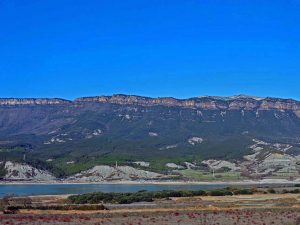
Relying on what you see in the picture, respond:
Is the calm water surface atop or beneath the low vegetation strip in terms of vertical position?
atop

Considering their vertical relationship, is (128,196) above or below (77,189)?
below

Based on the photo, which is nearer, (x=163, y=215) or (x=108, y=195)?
(x=163, y=215)

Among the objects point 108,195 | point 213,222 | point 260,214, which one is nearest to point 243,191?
point 108,195

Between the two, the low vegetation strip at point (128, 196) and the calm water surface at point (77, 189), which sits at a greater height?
the calm water surface at point (77, 189)

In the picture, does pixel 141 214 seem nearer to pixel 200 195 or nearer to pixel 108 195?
pixel 108 195

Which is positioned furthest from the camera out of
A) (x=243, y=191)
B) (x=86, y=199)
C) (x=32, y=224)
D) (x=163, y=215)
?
(x=243, y=191)

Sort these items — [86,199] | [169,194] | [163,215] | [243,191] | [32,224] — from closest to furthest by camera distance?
1. [32,224]
2. [163,215]
3. [86,199]
4. [169,194]
5. [243,191]

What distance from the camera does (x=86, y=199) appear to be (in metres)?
81.1

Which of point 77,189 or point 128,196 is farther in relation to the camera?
point 77,189

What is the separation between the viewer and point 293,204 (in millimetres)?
66938

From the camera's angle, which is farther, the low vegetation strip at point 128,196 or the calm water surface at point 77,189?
the calm water surface at point 77,189

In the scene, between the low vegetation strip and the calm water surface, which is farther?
the calm water surface

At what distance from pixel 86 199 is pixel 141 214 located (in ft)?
92.7

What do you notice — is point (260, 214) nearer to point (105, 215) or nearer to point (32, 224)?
point (105, 215)
